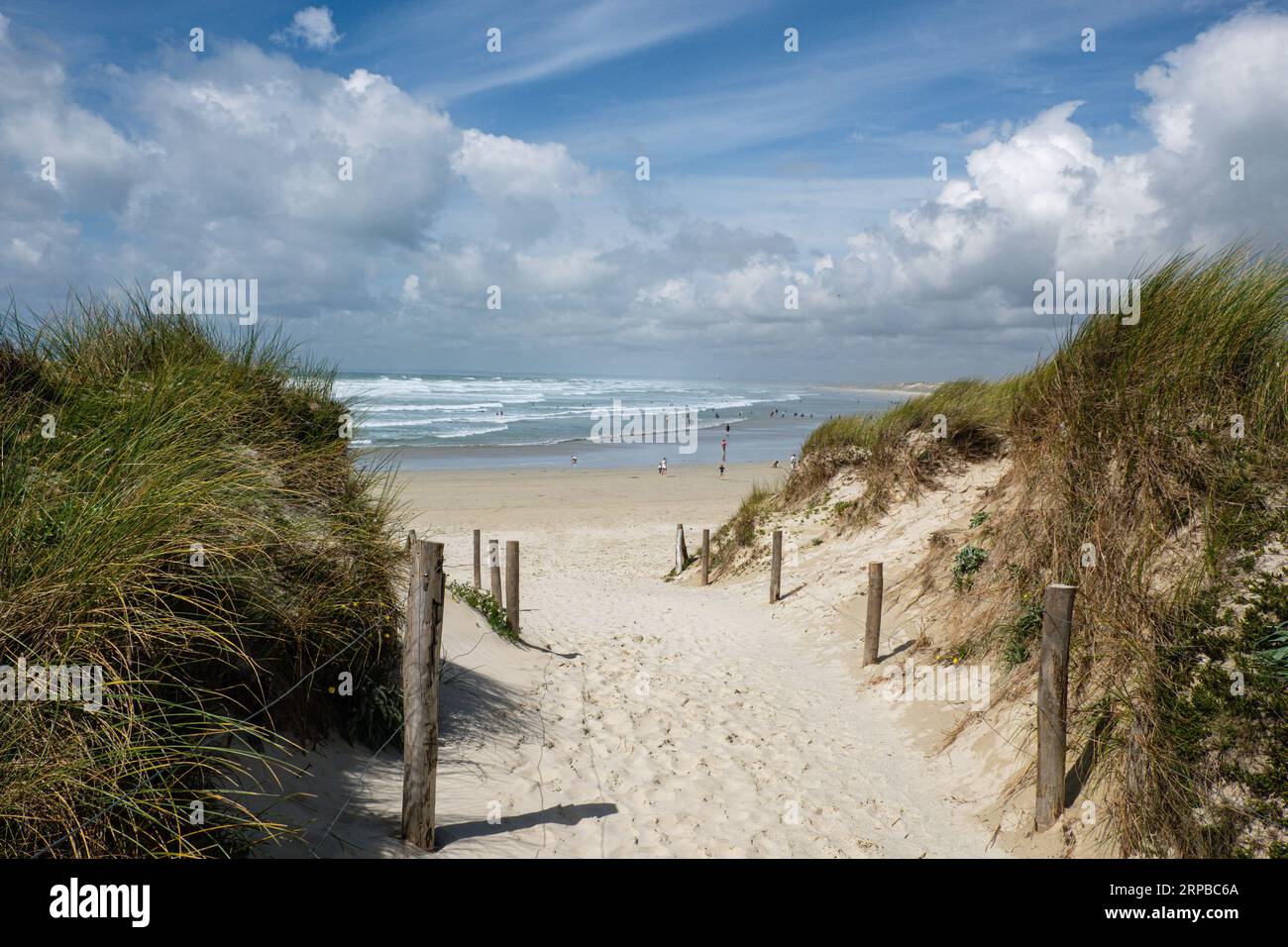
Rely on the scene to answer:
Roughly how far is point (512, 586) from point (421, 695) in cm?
624

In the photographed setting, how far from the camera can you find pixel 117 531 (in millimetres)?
3748

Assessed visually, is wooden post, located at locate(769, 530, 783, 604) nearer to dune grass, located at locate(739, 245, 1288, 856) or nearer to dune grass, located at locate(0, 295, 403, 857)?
dune grass, located at locate(739, 245, 1288, 856)

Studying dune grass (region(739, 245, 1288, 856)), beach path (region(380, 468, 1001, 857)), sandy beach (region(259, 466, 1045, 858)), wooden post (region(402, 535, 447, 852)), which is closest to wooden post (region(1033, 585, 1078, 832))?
dune grass (region(739, 245, 1288, 856))

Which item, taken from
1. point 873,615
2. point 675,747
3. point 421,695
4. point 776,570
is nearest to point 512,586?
point 675,747

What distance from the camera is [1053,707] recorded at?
17.8 feet

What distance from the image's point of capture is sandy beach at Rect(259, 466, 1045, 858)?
545 centimetres

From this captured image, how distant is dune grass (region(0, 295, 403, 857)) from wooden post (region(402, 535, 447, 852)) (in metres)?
0.72

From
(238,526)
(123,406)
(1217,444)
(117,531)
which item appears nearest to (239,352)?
(123,406)

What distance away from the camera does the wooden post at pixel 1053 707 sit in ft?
17.7

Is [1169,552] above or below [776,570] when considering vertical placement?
above

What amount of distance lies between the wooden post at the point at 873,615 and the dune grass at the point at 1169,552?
42.8 inches

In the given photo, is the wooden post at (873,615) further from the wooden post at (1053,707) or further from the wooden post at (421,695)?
the wooden post at (421,695)

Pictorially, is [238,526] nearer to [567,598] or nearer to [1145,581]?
[1145,581]

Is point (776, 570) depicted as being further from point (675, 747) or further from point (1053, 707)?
point (1053, 707)
